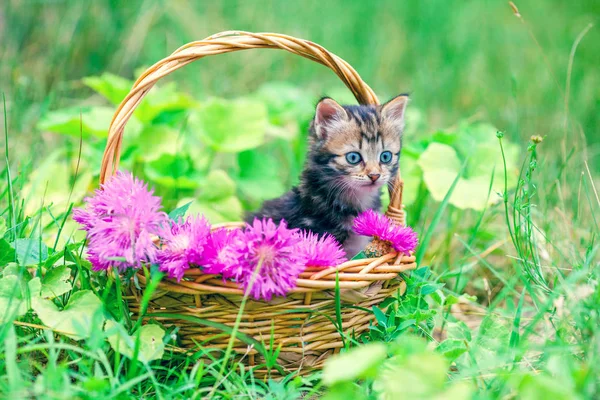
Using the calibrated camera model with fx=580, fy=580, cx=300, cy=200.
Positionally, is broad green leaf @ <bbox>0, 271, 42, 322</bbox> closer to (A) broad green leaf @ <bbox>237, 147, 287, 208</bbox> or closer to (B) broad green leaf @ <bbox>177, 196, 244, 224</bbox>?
(B) broad green leaf @ <bbox>177, 196, 244, 224</bbox>

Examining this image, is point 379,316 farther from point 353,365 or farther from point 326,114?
point 326,114

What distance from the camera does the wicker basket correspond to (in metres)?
1.62

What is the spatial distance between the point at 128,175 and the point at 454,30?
403cm

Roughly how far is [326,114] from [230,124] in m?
0.84

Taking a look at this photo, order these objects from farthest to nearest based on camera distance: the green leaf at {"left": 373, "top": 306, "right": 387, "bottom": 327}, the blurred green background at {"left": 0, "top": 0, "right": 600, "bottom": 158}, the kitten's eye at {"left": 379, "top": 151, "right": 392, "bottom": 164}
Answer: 1. the blurred green background at {"left": 0, "top": 0, "right": 600, "bottom": 158}
2. the kitten's eye at {"left": 379, "top": 151, "right": 392, "bottom": 164}
3. the green leaf at {"left": 373, "top": 306, "right": 387, "bottom": 327}

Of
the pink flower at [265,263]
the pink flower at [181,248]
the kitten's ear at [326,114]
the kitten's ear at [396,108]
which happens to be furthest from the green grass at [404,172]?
the kitten's ear at [326,114]

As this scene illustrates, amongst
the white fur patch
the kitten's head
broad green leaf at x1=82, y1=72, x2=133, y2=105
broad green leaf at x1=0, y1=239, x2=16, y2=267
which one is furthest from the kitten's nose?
broad green leaf at x1=82, y1=72, x2=133, y2=105

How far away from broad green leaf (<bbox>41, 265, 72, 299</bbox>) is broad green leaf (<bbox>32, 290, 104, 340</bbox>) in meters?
0.03

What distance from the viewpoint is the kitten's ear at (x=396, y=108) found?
2170mm

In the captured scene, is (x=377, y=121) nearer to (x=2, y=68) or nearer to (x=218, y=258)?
(x=218, y=258)

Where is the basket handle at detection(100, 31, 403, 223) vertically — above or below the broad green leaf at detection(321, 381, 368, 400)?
above

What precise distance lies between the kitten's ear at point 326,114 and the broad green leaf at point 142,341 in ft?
3.14

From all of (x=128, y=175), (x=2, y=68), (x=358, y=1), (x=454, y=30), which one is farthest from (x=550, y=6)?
(x=128, y=175)

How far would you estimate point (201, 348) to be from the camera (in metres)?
1.63
